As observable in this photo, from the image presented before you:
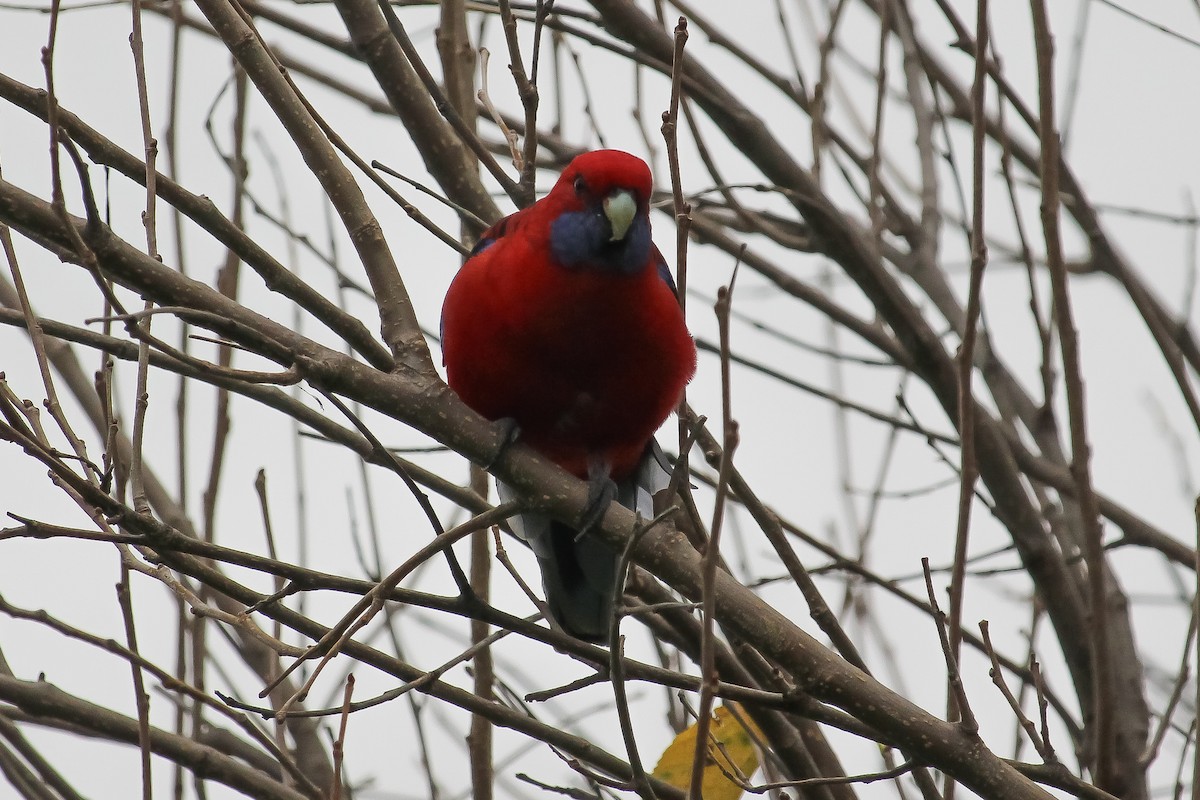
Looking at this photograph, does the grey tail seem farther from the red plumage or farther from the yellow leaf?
the yellow leaf

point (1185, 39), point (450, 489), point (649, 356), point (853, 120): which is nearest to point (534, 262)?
point (649, 356)

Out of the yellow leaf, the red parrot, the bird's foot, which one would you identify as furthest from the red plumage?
the yellow leaf

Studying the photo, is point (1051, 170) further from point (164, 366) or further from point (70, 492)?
point (70, 492)

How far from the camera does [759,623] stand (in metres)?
2.53

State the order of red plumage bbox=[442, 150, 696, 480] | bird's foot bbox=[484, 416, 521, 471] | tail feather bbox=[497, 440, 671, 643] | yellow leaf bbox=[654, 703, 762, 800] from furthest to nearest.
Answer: tail feather bbox=[497, 440, 671, 643], red plumage bbox=[442, 150, 696, 480], yellow leaf bbox=[654, 703, 762, 800], bird's foot bbox=[484, 416, 521, 471]

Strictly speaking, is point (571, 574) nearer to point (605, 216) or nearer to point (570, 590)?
point (570, 590)

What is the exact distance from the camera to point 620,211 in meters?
3.24

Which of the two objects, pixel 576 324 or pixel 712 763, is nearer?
pixel 712 763

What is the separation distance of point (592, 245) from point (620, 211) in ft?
0.36

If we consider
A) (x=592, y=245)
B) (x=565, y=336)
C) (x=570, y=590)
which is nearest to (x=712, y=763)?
(x=570, y=590)

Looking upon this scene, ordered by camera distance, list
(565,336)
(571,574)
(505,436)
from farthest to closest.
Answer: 1. (571,574)
2. (565,336)
3. (505,436)

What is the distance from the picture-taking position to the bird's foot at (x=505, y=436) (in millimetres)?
2770

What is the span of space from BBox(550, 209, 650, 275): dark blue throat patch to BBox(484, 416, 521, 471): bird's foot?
0.42 metres

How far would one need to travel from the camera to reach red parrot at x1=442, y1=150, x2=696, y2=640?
10.5 ft
